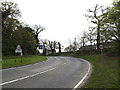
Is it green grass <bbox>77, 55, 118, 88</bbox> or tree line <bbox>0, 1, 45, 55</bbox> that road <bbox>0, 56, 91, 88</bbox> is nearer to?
green grass <bbox>77, 55, 118, 88</bbox>

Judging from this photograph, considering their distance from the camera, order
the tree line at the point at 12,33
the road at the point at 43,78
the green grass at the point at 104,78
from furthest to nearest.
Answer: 1. the tree line at the point at 12,33
2. the road at the point at 43,78
3. the green grass at the point at 104,78

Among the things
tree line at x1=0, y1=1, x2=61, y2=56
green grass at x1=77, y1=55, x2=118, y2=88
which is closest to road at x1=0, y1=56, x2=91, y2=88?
green grass at x1=77, y1=55, x2=118, y2=88

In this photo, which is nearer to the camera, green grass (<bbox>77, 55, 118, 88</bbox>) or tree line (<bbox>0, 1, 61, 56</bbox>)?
green grass (<bbox>77, 55, 118, 88</bbox>)

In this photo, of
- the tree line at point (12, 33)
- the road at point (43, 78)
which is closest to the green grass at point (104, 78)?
the road at point (43, 78)

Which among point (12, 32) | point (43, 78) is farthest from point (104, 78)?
point (12, 32)

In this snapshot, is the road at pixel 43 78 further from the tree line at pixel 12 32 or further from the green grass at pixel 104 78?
the tree line at pixel 12 32

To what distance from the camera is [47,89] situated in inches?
249

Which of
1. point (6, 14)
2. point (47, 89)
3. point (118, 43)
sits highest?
point (6, 14)

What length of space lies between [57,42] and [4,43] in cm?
6539

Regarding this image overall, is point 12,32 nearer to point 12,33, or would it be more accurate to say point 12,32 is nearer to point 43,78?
point 12,33

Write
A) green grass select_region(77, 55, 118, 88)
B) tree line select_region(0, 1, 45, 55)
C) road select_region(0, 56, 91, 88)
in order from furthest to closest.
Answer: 1. tree line select_region(0, 1, 45, 55)
2. road select_region(0, 56, 91, 88)
3. green grass select_region(77, 55, 118, 88)

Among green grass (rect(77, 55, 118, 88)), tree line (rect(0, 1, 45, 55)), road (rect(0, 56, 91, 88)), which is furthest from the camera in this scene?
tree line (rect(0, 1, 45, 55))

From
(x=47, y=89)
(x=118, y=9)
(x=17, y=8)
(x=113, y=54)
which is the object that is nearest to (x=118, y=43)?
(x=113, y=54)

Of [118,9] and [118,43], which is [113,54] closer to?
[118,43]
